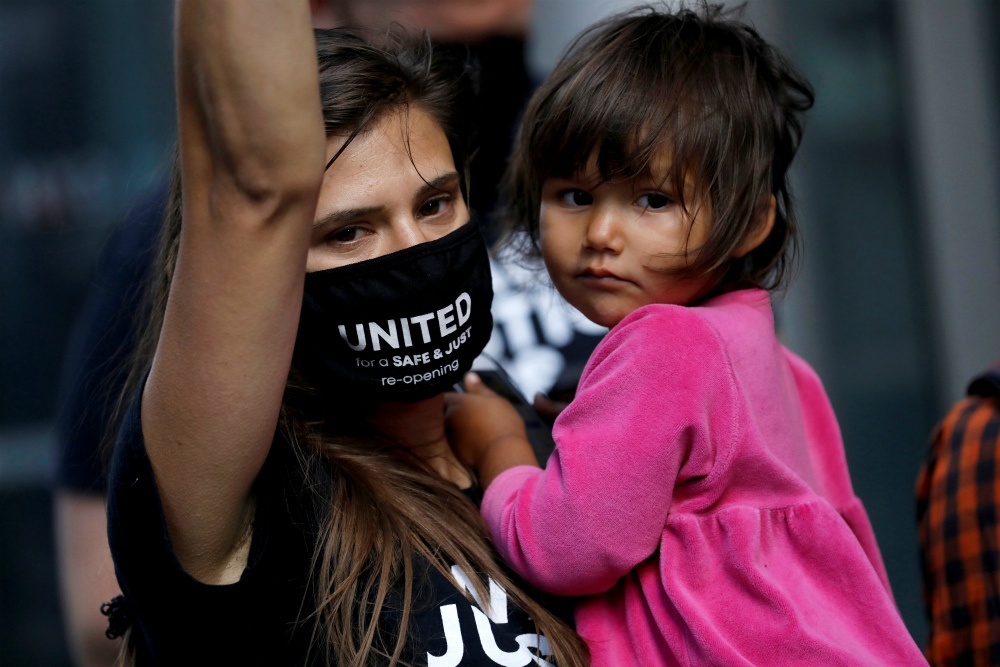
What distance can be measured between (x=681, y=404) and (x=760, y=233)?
0.42 metres

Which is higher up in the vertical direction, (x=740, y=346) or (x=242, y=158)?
(x=242, y=158)

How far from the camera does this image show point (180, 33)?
114cm

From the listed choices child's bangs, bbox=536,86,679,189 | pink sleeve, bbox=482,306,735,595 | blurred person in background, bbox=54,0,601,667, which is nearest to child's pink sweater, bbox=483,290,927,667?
pink sleeve, bbox=482,306,735,595

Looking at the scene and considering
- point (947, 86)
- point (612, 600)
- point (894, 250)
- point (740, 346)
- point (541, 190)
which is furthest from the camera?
point (894, 250)

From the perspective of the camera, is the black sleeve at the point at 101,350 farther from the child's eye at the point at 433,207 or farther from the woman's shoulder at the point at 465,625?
the woman's shoulder at the point at 465,625

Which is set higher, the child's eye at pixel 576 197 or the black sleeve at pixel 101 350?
the child's eye at pixel 576 197

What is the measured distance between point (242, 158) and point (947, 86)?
4.07m

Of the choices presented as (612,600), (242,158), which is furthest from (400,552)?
(242,158)

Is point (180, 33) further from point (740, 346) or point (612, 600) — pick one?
point (612, 600)

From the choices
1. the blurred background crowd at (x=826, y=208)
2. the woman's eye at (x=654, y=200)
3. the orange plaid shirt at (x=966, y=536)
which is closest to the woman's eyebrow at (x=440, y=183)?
the woman's eye at (x=654, y=200)

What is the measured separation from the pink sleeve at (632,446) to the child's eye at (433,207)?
44 centimetres

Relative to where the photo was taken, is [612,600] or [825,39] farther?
[825,39]

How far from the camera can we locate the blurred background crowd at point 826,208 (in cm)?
418

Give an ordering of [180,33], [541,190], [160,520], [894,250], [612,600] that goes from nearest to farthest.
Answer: [180,33] → [160,520] → [612,600] → [541,190] → [894,250]
